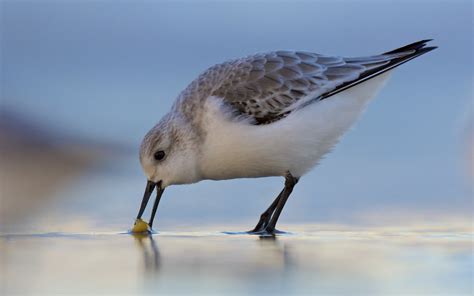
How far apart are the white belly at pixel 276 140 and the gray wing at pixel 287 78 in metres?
0.10

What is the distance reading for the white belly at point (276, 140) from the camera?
277 inches

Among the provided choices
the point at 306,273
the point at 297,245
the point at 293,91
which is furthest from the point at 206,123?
the point at 306,273

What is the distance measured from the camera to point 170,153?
731 cm

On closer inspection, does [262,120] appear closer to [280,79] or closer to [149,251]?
[280,79]

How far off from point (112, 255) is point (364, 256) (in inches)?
64.9

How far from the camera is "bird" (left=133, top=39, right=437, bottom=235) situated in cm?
709

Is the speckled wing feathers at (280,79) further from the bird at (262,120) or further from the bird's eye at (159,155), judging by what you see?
the bird's eye at (159,155)

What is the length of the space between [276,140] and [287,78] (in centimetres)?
65

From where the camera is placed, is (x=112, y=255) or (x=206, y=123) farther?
(x=206, y=123)

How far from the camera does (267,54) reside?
7.64 metres

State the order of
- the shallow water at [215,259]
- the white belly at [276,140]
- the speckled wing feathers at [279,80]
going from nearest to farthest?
the shallow water at [215,259] → the white belly at [276,140] → the speckled wing feathers at [279,80]

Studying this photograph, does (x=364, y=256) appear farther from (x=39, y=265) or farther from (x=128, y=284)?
(x=39, y=265)

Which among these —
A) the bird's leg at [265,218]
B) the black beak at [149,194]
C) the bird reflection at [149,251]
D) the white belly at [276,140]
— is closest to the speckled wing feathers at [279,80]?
the white belly at [276,140]

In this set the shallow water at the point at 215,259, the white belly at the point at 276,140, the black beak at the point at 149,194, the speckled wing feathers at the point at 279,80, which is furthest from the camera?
the black beak at the point at 149,194
